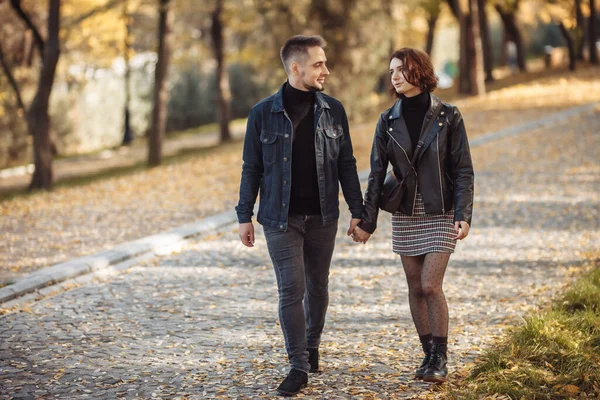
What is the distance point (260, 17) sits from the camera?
22.0 metres

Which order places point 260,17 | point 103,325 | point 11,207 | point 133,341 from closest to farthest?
point 133,341 < point 103,325 < point 11,207 < point 260,17

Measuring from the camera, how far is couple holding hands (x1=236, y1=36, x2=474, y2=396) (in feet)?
17.0

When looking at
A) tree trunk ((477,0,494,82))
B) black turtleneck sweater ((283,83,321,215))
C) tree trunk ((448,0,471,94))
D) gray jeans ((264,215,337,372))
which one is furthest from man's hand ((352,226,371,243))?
tree trunk ((477,0,494,82))

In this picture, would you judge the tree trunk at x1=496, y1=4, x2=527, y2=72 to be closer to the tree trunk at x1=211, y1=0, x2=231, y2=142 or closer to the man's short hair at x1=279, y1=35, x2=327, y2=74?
the tree trunk at x1=211, y1=0, x2=231, y2=142

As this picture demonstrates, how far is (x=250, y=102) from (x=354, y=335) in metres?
33.9

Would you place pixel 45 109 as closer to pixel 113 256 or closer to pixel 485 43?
pixel 113 256

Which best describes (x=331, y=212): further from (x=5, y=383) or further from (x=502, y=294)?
(x=502, y=294)

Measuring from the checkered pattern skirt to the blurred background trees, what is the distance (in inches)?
507

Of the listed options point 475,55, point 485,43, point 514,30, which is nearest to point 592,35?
point 514,30

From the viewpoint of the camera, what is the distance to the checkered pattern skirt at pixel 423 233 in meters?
5.25

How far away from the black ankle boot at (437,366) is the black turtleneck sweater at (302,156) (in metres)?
1.06

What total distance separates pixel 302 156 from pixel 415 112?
2.37 ft

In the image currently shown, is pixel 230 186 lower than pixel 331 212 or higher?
lower

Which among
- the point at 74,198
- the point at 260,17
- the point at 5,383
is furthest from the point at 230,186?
the point at 5,383
